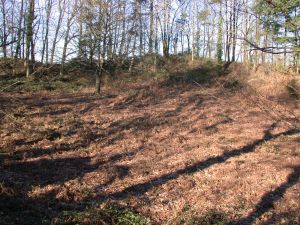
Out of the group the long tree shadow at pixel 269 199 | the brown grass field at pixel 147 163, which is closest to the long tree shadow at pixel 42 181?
the brown grass field at pixel 147 163

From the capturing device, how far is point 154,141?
14.1 metres

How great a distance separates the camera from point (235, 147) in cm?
1343

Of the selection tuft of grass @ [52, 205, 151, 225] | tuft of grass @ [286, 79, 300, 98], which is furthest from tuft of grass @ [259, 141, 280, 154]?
tuft of grass @ [286, 79, 300, 98]

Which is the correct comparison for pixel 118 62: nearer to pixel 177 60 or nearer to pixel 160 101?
pixel 177 60

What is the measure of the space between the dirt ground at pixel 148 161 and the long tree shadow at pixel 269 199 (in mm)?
27

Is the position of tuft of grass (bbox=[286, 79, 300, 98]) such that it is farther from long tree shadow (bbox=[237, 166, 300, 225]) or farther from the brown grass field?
long tree shadow (bbox=[237, 166, 300, 225])

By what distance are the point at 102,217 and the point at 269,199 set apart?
4.67 meters

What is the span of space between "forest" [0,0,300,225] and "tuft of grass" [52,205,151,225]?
0.09ft

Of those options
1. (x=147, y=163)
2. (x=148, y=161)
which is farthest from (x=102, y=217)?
(x=148, y=161)

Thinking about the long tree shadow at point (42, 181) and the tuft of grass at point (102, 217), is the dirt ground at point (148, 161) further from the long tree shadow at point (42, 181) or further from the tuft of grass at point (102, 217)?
the tuft of grass at point (102, 217)

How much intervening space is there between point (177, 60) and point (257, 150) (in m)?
22.2

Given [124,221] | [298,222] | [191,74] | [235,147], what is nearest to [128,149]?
[235,147]

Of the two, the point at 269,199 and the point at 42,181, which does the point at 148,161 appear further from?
the point at 269,199

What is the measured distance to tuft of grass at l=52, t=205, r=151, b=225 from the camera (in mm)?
7801
